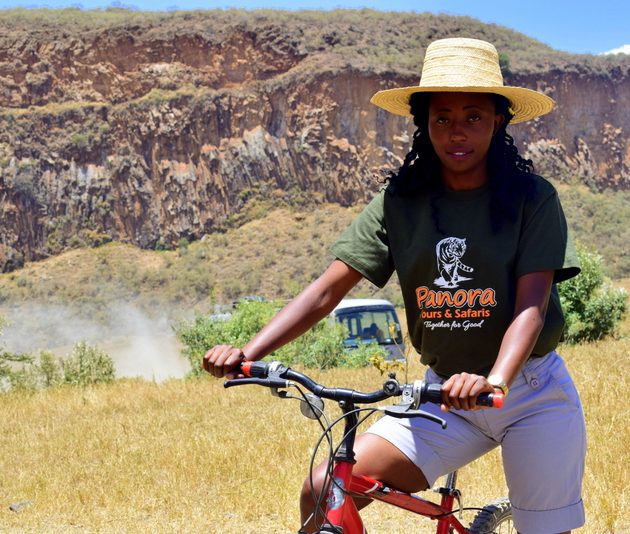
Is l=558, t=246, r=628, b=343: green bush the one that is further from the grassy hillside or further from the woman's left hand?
the grassy hillside

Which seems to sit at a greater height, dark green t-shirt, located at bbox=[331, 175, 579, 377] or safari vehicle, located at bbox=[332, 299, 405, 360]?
dark green t-shirt, located at bbox=[331, 175, 579, 377]

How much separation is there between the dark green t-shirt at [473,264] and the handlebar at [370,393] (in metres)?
0.45

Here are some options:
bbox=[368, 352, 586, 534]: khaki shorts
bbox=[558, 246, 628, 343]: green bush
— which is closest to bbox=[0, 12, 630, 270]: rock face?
bbox=[558, 246, 628, 343]: green bush

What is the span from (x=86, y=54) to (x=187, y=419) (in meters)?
52.8

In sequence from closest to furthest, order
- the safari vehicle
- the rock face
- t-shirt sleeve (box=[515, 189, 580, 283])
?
t-shirt sleeve (box=[515, 189, 580, 283]), the safari vehicle, the rock face

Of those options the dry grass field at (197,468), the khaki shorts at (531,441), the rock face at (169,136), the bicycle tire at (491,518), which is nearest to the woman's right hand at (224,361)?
the khaki shorts at (531,441)

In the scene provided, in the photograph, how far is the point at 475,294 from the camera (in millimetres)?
2666

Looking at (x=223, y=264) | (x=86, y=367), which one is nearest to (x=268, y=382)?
(x=86, y=367)

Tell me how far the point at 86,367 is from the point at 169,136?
41.5 metres

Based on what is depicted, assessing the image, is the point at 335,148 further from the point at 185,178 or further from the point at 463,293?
the point at 463,293

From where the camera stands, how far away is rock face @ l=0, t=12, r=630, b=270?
180 ft

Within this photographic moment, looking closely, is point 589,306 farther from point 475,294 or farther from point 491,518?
point 475,294

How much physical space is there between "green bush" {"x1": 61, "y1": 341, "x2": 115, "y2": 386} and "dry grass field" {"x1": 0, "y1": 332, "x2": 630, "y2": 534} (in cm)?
476

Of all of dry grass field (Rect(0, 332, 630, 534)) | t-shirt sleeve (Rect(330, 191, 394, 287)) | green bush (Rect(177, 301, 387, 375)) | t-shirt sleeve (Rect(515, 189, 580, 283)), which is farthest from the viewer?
green bush (Rect(177, 301, 387, 375))
